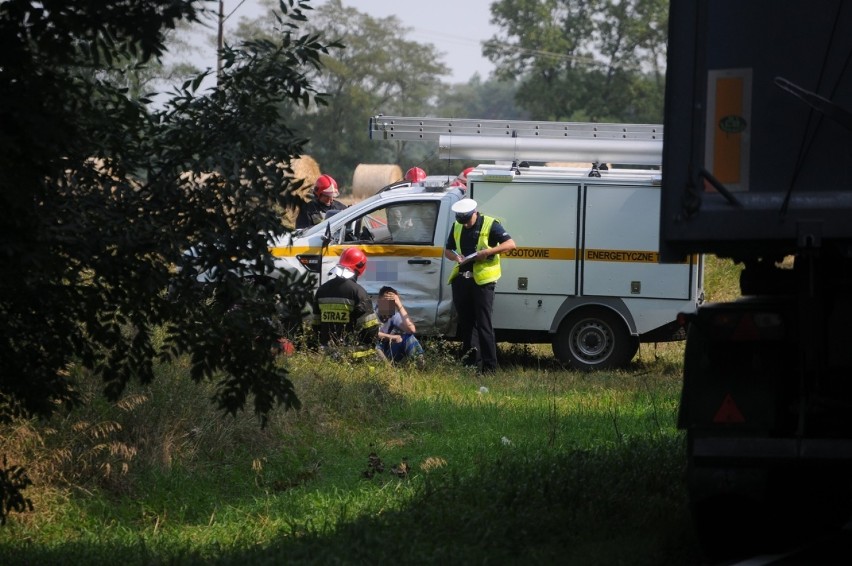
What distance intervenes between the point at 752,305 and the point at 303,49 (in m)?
2.59

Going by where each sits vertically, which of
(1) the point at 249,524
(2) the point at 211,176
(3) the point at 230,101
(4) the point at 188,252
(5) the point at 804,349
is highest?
(3) the point at 230,101

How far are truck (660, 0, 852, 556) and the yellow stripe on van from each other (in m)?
8.43

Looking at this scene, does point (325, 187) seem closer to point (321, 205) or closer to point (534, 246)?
point (321, 205)

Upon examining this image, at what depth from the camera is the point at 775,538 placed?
6.88 m

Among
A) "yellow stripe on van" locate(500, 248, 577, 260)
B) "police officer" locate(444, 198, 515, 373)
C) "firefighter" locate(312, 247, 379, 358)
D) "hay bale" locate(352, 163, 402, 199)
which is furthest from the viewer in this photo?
"hay bale" locate(352, 163, 402, 199)

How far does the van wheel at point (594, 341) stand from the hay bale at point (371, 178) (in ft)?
55.6

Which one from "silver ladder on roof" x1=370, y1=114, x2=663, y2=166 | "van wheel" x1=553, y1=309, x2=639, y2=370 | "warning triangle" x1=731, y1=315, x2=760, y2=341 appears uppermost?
"silver ladder on roof" x1=370, y1=114, x2=663, y2=166

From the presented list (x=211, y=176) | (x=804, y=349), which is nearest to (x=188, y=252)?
(x=211, y=176)

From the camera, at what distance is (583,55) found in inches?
2608

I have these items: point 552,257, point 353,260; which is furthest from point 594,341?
point 353,260

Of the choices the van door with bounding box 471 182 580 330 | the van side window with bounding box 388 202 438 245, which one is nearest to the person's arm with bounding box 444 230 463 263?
the van side window with bounding box 388 202 438 245

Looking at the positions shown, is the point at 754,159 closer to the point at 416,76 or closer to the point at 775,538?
the point at 775,538

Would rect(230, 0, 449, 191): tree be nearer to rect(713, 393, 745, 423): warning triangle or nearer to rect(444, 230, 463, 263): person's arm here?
rect(444, 230, 463, 263): person's arm

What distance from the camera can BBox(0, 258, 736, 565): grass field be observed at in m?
6.56
